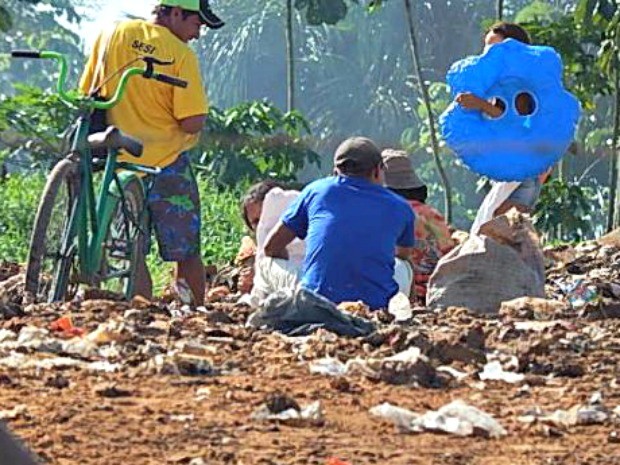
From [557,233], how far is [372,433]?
14.2 meters

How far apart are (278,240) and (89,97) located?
0.90m

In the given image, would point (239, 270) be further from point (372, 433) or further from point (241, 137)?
point (241, 137)

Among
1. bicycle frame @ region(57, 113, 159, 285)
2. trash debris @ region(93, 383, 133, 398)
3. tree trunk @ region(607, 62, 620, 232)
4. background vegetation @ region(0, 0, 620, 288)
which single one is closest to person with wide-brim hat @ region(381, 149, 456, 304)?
bicycle frame @ region(57, 113, 159, 285)

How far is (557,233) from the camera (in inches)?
712

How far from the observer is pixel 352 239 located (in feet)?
22.5

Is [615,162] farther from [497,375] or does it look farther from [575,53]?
[497,375]

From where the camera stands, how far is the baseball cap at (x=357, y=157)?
7012mm

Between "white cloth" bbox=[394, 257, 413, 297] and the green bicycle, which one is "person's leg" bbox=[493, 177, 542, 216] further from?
the green bicycle

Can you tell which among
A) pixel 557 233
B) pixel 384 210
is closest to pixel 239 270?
pixel 384 210

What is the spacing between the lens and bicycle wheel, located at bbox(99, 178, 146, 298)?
7.30m

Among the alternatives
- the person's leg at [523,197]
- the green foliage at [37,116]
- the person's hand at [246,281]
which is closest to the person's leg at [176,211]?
the person's hand at [246,281]

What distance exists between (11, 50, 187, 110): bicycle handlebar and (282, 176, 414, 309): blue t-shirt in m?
0.69

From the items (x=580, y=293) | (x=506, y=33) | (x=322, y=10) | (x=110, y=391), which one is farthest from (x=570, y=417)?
(x=322, y=10)

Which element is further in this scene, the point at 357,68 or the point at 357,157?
the point at 357,68
